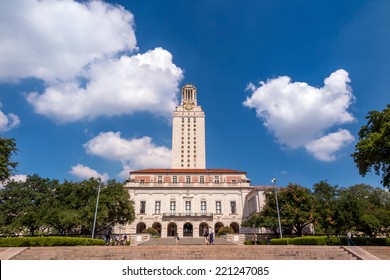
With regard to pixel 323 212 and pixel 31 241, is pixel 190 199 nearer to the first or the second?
pixel 323 212

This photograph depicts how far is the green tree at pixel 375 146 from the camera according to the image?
21.5 meters

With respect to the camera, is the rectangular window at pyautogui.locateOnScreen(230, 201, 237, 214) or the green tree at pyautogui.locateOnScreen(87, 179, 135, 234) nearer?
the green tree at pyautogui.locateOnScreen(87, 179, 135, 234)

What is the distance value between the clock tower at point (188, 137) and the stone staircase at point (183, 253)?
65.0 m

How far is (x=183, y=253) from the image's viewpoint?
1656 cm

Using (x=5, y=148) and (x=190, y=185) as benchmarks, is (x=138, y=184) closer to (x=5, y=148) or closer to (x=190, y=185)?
(x=190, y=185)

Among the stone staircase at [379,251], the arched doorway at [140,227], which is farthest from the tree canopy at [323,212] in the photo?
the arched doorway at [140,227]

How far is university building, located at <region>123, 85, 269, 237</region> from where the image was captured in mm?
55844

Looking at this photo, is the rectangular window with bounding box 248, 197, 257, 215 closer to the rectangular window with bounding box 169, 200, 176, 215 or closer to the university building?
the university building

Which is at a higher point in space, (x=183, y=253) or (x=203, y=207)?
(x=203, y=207)

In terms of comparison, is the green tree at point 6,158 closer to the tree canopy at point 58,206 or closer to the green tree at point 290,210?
the tree canopy at point 58,206

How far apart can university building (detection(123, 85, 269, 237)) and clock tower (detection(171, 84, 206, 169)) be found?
19020 mm

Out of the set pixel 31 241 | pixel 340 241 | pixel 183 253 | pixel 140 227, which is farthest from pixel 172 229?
pixel 183 253

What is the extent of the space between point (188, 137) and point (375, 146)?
6696 centimetres

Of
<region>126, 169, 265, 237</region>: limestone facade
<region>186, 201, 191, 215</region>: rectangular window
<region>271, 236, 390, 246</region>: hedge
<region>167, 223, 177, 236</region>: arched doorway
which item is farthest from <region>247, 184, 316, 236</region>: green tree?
<region>167, 223, 177, 236</region>: arched doorway
